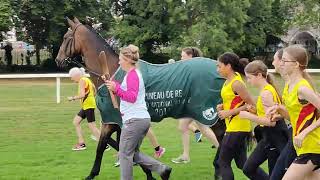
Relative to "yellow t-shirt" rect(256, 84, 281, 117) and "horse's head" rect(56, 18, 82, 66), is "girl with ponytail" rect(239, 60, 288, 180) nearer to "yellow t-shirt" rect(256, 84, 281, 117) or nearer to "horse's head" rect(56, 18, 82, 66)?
"yellow t-shirt" rect(256, 84, 281, 117)

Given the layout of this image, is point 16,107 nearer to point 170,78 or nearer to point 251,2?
point 170,78

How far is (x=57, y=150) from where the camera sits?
11133 mm

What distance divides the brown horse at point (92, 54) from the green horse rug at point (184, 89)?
25cm

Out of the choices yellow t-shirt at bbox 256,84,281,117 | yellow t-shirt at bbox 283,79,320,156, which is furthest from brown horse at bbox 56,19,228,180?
yellow t-shirt at bbox 283,79,320,156

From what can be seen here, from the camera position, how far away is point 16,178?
8594mm

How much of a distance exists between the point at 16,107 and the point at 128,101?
46.1 feet

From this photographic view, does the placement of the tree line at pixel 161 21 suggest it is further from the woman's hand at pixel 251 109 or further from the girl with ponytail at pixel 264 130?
the girl with ponytail at pixel 264 130

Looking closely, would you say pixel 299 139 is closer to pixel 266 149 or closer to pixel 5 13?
pixel 266 149

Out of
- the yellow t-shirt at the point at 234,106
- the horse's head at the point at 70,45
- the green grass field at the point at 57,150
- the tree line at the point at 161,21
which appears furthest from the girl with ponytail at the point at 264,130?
the tree line at the point at 161,21

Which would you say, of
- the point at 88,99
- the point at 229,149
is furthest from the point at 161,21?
the point at 229,149

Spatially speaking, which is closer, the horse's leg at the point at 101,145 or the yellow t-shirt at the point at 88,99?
the horse's leg at the point at 101,145

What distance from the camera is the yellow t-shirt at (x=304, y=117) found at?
17.0 feet

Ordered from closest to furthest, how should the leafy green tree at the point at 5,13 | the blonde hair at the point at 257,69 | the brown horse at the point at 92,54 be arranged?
the blonde hair at the point at 257,69 → the brown horse at the point at 92,54 → the leafy green tree at the point at 5,13

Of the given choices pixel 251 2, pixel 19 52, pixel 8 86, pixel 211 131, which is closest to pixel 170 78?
pixel 211 131
